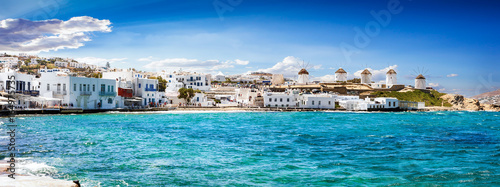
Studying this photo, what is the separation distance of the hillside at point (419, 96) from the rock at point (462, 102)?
169 centimetres

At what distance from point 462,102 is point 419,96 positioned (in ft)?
36.6

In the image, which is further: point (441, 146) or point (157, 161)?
point (441, 146)

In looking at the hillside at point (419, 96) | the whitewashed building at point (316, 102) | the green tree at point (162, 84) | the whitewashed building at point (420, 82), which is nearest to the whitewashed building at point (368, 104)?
the whitewashed building at point (316, 102)

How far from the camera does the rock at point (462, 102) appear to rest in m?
98.7

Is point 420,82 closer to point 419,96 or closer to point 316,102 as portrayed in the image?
point 419,96

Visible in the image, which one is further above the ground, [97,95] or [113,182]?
[97,95]

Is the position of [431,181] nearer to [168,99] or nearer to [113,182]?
[113,182]

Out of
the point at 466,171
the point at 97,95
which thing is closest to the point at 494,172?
the point at 466,171

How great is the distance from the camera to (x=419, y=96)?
104562 millimetres

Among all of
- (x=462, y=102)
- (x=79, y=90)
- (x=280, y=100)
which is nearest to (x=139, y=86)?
(x=79, y=90)

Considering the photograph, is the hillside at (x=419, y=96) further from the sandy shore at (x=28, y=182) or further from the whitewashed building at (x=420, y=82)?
the sandy shore at (x=28, y=182)

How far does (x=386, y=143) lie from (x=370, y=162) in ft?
23.1

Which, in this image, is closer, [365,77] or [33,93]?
[33,93]

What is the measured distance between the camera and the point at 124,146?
18.8m
